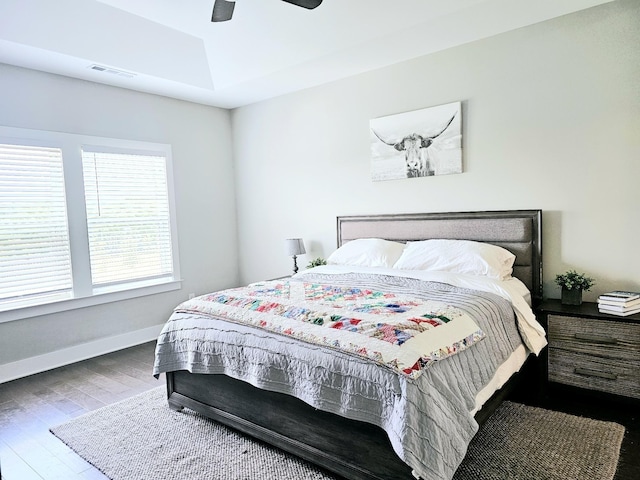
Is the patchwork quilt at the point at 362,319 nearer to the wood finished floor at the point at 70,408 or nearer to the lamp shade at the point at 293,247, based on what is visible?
the wood finished floor at the point at 70,408

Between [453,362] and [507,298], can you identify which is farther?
[507,298]

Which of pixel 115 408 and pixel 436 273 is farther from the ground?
pixel 436 273

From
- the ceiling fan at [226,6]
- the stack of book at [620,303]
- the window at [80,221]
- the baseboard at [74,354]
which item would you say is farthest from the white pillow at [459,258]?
the baseboard at [74,354]

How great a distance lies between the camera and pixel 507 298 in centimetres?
277

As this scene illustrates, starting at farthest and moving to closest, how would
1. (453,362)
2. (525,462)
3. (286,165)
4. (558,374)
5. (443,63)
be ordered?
1. (286,165)
2. (443,63)
3. (558,374)
4. (525,462)
5. (453,362)

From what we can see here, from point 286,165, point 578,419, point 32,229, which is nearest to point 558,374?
point 578,419

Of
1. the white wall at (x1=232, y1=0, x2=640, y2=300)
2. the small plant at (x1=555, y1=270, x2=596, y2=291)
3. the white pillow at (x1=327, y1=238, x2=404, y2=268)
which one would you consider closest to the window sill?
the white wall at (x1=232, y1=0, x2=640, y2=300)

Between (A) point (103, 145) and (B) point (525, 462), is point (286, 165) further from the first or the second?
A: (B) point (525, 462)

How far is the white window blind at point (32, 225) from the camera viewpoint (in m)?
3.65

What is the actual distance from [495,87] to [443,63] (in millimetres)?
520

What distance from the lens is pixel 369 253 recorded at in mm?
3910

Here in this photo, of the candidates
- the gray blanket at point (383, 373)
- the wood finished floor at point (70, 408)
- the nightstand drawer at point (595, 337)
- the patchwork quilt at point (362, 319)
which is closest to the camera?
the gray blanket at point (383, 373)

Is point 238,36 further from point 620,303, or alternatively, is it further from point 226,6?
point 620,303

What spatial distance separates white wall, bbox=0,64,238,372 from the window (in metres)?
0.12
